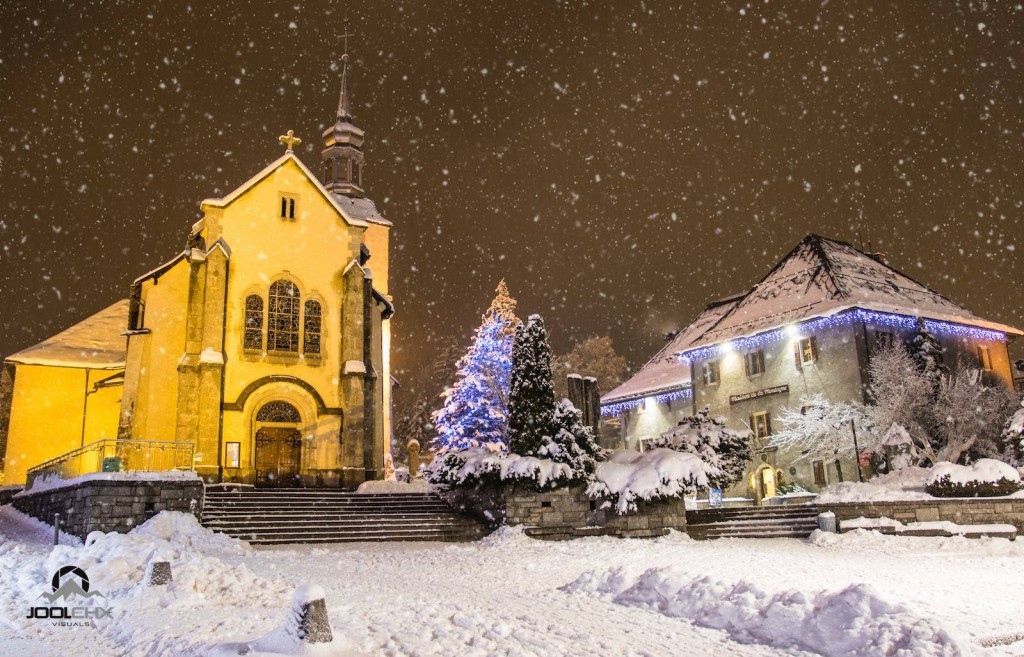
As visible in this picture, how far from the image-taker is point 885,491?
21281 millimetres

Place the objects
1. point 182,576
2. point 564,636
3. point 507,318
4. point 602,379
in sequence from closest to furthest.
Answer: point 564,636 < point 182,576 < point 507,318 < point 602,379

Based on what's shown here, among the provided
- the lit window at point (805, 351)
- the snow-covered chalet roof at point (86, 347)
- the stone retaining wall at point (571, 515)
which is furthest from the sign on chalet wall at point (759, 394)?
the snow-covered chalet roof at point (86, 347)


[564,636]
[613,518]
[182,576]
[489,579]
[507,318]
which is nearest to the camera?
[564,636]

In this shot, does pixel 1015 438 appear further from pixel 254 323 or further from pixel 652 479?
pixel 254 323

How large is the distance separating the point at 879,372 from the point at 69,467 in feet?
97.3

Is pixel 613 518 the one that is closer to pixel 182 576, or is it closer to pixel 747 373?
pixel 182 576

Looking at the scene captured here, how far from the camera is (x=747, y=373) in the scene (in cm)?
3903

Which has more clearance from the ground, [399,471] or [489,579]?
[399,471]

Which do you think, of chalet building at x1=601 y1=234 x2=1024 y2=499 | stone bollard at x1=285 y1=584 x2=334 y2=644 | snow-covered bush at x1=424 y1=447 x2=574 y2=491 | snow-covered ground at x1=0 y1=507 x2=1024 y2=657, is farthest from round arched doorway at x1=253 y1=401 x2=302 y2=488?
stone bollard at x1=285 y1=584 x2=334 y2=644

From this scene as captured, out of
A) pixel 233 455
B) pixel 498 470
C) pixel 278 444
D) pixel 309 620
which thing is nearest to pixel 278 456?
pixel 278 444

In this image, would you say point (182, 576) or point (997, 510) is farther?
point (997, 510)

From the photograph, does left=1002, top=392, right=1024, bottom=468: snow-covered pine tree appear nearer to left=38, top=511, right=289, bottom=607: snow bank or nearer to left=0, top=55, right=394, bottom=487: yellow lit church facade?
left=0, top=55, right=394, bottom=487: yellow lit church facade

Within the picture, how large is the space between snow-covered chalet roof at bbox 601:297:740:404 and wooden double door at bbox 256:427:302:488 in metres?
21.4

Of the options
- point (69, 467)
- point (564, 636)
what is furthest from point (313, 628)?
point (69, 467)
